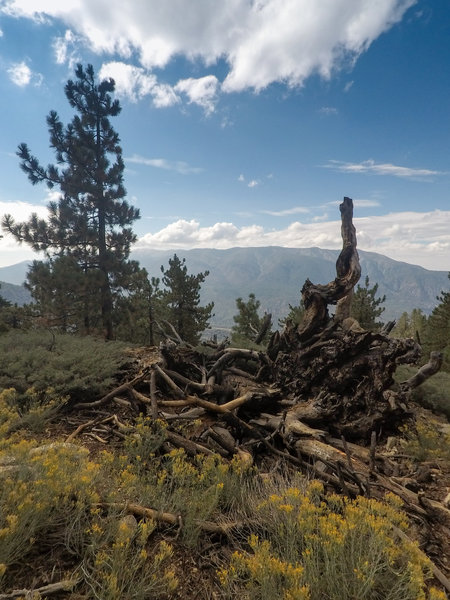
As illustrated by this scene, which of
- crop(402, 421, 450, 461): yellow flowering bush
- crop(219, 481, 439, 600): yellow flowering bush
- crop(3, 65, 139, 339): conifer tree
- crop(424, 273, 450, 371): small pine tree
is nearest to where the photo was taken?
crop(219, 481, 439, 600): yellow flowering bush

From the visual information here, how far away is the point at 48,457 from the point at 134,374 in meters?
4.26

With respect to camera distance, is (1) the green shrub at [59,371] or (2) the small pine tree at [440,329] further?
(2) the small pine tree at [440,329]

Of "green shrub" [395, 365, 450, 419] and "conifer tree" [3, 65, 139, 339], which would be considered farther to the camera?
"conifer tree" [3, 65, 139, 339]

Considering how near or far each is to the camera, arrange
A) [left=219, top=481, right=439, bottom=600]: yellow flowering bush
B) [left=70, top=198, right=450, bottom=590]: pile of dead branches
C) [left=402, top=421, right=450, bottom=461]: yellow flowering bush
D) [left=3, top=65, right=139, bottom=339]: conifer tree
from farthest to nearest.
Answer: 1. [left=3, top=65, right=139, bottom=339]: conifer tree
2. [left=402, top=421, right=450, bottom=461]: yellow flowering bush
3. [left=70, top=198, right=450, bottom=590]: pile of dead branches
4. [left=219, top=481, right=439, bottom=600]: yellow flowering bush

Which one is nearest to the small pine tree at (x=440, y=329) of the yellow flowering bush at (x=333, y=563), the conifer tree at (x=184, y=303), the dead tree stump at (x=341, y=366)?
the conifer tree at (x=184, y=303)

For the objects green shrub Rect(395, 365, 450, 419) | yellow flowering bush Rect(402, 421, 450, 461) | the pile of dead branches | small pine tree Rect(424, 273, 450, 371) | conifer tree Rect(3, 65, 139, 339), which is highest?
conifer tree Rect(3, 65, 139, 339)

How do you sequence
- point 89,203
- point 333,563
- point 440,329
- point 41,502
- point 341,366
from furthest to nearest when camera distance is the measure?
point 440,329, point 89,203, point 341,366, point 41,502, point 333,563

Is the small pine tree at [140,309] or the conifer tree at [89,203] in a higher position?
the conifer tree at [89,203]

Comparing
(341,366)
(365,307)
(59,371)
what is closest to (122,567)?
(59,371)

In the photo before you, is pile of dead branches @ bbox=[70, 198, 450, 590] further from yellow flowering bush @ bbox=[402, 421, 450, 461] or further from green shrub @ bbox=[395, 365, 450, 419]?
green shrub @ bbox=[395, 365, 450, 419]

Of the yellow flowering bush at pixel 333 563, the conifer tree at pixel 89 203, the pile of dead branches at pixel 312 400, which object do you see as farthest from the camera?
the conifer tree at pixel 89 203

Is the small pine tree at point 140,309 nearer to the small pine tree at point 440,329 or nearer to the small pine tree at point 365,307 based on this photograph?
the small pine tree at point 365,307

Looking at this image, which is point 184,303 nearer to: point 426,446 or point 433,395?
point 433,395

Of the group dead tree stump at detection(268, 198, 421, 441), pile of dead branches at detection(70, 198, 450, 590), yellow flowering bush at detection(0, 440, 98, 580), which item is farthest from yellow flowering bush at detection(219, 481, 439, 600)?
dead tree stump at detection(268, 198, 421, 441)
